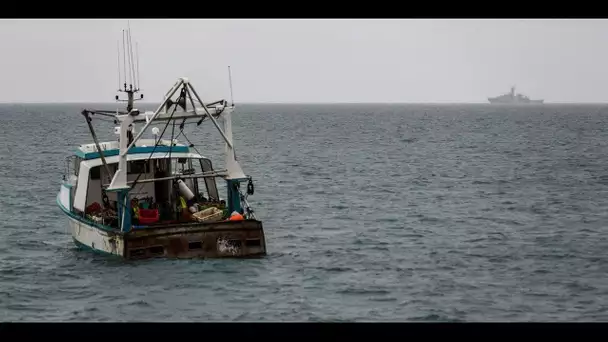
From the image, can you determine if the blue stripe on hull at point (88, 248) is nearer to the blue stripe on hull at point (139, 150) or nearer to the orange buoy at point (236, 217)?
the blue stripe on hull at point (139, 150)

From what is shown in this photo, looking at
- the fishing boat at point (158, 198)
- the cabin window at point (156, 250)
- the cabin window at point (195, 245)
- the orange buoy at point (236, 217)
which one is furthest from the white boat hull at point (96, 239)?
the orange buoy at point (236, 217)

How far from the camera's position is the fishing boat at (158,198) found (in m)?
20.3

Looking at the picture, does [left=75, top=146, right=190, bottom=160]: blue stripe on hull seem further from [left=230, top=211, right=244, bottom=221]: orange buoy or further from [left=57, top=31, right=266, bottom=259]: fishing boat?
[left=230, top=211, right=244, bottom=221]: orange buoy

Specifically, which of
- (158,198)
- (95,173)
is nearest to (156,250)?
(158,198)

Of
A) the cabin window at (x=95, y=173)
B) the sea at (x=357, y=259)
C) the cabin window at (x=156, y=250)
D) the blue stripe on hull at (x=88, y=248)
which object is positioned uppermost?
the cabin window at (x=95, y=173)

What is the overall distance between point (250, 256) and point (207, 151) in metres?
50.4

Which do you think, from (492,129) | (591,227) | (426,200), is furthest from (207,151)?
(492,129)

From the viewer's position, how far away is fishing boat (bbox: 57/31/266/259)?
66.6 ft

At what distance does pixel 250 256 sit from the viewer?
69.9 feet

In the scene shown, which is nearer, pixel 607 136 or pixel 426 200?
pixel 426 200

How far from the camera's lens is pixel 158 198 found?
76.7 feet

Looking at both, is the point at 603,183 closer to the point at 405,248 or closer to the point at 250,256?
the point at 405,248
